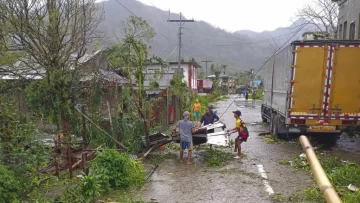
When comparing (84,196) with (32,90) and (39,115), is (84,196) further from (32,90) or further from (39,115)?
(39,115)

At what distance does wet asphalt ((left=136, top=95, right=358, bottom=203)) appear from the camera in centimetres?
712

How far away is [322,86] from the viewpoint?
1141 cm

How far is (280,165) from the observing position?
32.3 feet

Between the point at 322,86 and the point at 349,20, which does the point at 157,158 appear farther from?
the point at 349,20

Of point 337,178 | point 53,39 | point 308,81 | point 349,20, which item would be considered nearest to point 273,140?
point 308,81

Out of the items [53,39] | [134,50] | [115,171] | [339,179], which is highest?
[53,39]

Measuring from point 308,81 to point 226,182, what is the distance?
5.17m

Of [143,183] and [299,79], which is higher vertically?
[299,79]

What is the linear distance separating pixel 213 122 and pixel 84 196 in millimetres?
6576

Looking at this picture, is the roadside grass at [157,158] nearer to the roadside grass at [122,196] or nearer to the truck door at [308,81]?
the roadside grass at [122,196]

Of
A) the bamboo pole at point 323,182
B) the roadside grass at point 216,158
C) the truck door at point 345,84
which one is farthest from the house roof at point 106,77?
the bamboo pole at point 323,182

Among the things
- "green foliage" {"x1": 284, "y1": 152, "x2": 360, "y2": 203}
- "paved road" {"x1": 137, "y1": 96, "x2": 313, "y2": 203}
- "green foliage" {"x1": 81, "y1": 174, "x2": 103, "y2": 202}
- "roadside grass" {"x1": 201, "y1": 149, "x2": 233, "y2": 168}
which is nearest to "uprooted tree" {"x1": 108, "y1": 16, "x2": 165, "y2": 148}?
"roadside grass" {"x1": 201, "y1": 149, "x2": 233, "y2": 168}

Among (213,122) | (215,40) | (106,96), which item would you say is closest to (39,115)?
(106,96)

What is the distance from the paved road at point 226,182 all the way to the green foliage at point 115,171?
0.36 meters
